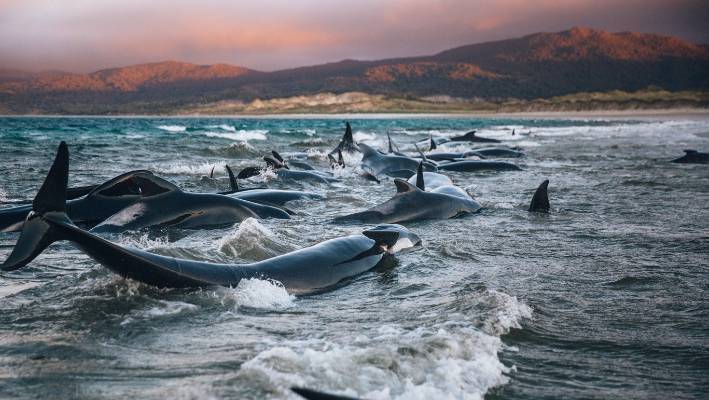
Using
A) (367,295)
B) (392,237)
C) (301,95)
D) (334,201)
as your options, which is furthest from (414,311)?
(301,95)

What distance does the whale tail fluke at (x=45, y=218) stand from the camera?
4.21 metres

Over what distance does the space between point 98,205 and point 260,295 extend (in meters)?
4.46

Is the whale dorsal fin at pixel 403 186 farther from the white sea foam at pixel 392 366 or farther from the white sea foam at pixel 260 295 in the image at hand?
the white sea foam at pixel 392 366

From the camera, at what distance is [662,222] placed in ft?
30.6

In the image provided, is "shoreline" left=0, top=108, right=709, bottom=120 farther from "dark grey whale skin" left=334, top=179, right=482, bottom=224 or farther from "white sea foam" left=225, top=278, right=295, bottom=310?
"white sea foam" left=225, top=278, right=295, bottom=310

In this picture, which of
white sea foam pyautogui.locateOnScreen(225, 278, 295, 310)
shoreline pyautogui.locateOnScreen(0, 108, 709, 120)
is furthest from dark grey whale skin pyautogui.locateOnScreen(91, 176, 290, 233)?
shoreline pyautogui.locateOnScreen(0, 108, 709, 120)

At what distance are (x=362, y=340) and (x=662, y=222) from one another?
6.78m

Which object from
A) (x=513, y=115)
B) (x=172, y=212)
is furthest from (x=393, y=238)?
(x=513, y=115)

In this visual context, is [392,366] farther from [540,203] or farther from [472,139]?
[472,139]

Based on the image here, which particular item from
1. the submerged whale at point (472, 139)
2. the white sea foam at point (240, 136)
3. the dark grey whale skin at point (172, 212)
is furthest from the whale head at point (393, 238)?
the white sea foam at point (240, 136)

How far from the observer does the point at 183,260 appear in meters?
5.16

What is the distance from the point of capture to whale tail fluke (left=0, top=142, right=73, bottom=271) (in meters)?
4.21

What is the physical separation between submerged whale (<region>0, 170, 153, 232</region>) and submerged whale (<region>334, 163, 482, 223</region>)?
9.28ft

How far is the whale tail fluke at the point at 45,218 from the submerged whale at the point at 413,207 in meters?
5.22
